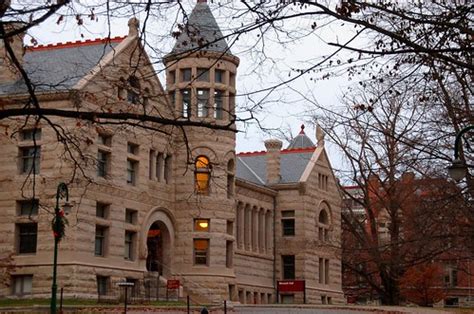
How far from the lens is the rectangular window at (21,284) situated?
36381 mm

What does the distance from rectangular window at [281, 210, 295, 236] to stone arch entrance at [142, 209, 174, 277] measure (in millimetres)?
14621

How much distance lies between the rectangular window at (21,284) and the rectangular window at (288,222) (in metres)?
24.2

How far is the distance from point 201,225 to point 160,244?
7.70ft

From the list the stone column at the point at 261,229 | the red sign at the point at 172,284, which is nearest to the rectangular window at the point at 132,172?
the red sign at the point at 172,284

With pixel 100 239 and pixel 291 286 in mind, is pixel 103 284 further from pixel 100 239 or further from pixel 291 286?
pixel 291 286

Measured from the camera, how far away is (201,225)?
1753 inches

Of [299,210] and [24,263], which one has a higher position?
[299,210]

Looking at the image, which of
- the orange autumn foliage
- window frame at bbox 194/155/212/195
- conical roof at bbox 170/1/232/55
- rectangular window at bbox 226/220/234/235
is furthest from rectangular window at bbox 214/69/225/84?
conical roof at bbox 170/1/232/55

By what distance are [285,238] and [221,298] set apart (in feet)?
44.5

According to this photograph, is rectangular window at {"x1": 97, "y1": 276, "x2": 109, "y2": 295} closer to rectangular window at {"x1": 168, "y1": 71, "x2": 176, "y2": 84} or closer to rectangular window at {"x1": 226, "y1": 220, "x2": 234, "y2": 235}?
rectangular window at {"x1": 226, "y1": 220, "x2": 234, "y2": 235}

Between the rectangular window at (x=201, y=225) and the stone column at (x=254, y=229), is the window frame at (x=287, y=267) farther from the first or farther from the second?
the rectangular window at (x=201, y=225)

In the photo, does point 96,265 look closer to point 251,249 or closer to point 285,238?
point 251,249

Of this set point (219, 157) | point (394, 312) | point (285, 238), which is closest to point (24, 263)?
point (219, 157)

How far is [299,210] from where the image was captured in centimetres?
5684
